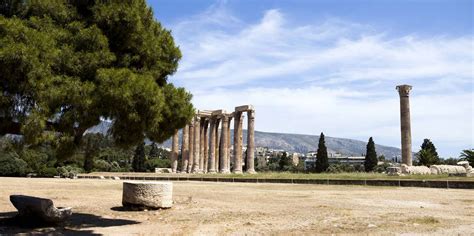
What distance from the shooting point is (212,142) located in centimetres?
5731

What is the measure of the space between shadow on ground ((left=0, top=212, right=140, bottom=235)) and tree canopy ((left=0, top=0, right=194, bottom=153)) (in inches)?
82.5

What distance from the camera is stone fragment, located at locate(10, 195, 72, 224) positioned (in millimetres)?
10844

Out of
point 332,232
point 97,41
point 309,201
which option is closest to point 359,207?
point 309,201

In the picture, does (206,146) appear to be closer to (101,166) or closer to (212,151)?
(212,151)

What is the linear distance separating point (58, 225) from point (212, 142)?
46112 mm

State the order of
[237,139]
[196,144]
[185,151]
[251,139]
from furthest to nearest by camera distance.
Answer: [185,151] < [196,144] < [237,139] < [251,139]

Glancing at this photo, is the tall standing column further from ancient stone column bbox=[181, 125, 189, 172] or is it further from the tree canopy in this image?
the tree canopy

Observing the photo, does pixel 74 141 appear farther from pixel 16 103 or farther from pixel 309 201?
pixel 309 201

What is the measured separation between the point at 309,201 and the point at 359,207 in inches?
98.1

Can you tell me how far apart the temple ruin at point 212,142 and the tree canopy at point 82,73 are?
4103 centimetres

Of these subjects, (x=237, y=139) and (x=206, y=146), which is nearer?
(x=237, y=139)

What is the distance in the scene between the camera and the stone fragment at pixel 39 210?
35.6ft

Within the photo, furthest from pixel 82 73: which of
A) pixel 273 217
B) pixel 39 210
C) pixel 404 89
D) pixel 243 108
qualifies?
pixel 243 108

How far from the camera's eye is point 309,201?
17.1 metres
